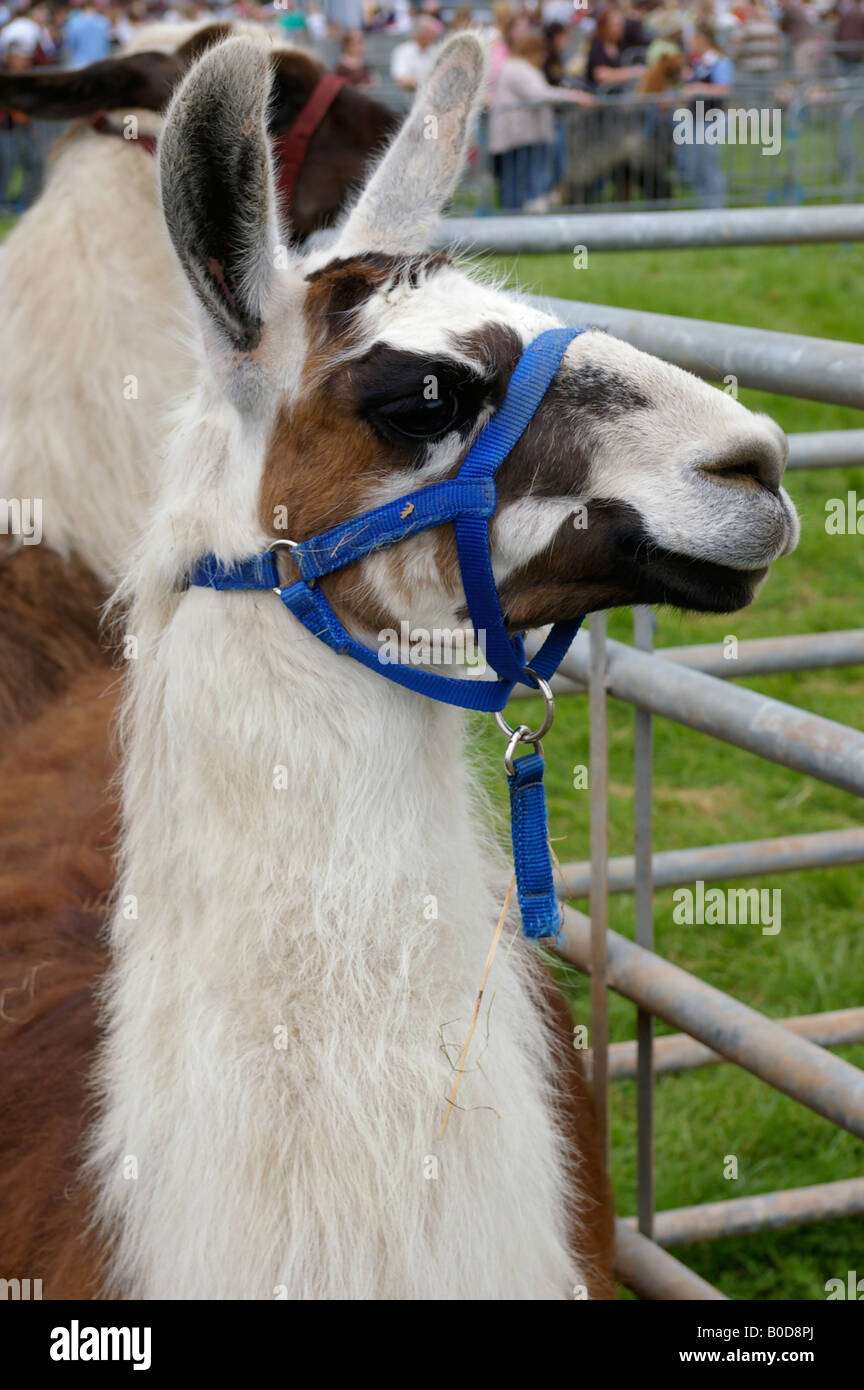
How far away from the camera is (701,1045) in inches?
113

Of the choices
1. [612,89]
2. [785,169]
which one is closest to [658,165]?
[785,169]

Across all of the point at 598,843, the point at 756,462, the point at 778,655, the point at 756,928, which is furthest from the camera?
the point at 756,928

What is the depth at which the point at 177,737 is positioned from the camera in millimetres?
1744

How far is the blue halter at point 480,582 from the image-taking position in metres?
1.66

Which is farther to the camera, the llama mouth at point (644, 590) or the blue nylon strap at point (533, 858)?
the blue nylon strap at point (533, 858)

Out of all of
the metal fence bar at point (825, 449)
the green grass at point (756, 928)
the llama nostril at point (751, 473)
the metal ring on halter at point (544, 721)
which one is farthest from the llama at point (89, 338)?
the llama nostril at point (751, 473)

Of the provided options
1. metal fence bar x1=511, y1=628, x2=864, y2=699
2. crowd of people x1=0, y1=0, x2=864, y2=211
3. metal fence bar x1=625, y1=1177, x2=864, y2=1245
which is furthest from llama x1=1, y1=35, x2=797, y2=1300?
crowd of people x1=0, y1=0, x2=864, y2=211

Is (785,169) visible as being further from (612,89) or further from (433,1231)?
(433,1231)

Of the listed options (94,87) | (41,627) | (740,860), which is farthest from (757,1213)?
(94,87)

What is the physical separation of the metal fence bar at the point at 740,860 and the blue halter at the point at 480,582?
48.1 inches

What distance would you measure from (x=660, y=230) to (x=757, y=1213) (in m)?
1.72

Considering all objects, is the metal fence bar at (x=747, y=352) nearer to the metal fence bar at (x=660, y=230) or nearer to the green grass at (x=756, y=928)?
the green grass at (x=756, y=928)

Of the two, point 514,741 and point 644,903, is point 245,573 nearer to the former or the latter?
point 514,741
